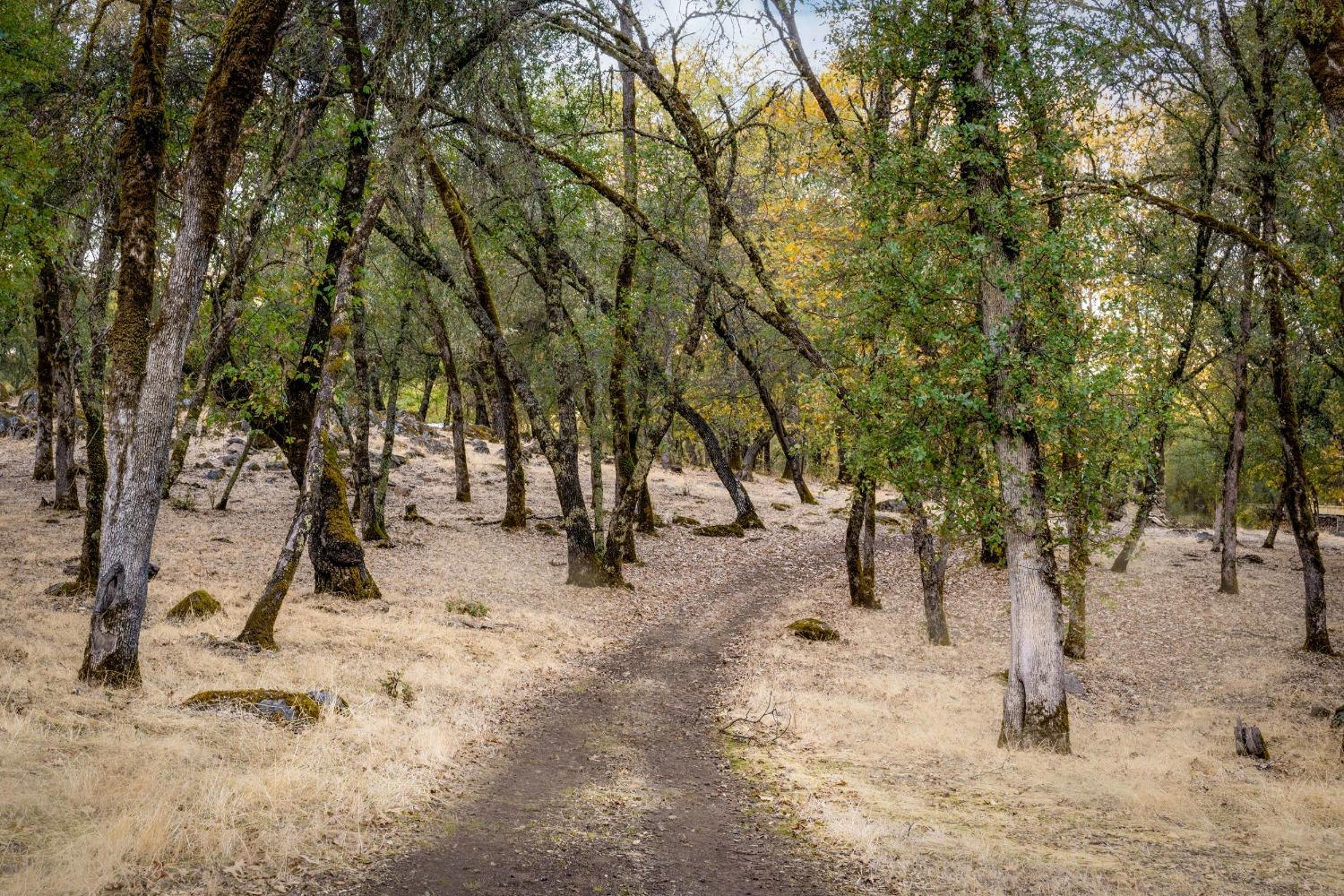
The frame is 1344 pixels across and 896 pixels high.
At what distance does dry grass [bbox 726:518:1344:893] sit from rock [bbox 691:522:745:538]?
6.85m

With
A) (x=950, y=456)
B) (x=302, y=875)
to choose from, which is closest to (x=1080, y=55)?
(x=950, y=456)

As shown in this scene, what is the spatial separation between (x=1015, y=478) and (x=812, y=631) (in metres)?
6.71

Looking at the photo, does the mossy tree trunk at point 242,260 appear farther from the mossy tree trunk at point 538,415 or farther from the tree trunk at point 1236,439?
the tree trunk at point 1236,439

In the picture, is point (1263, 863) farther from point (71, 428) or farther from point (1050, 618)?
point (71, 428)

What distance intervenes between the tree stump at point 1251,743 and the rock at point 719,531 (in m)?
16.9

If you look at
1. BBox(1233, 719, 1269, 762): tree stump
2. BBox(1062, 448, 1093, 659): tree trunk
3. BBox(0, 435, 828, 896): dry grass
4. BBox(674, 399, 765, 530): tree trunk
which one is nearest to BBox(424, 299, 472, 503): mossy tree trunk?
BBox(0, 435, 828, 896): dry grass

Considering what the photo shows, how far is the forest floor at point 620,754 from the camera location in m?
5.80

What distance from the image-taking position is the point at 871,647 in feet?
51.5

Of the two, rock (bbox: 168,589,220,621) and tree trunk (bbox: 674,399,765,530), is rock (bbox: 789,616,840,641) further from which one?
tree trunk (bbox: 674,399,765,530)

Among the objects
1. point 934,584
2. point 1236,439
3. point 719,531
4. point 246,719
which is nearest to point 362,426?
point 246,719

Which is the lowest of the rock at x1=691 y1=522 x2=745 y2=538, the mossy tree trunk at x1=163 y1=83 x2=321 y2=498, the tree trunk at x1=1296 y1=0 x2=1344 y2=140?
the rock at x1=691 y1=522 x2=745 y2=538

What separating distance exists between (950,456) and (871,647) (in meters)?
6.35

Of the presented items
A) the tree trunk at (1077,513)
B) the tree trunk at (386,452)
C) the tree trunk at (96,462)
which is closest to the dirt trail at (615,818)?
the tree trunk at (1077,513)

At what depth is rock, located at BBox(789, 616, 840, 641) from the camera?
51.3 ft
